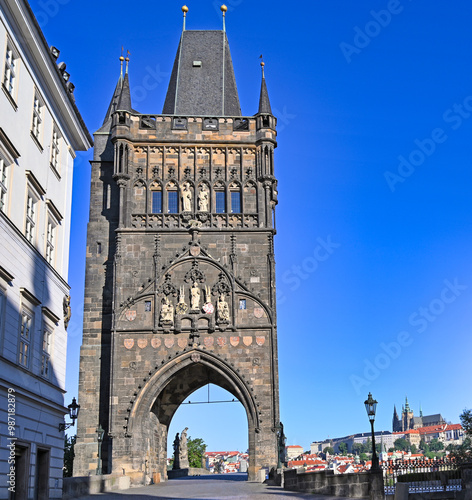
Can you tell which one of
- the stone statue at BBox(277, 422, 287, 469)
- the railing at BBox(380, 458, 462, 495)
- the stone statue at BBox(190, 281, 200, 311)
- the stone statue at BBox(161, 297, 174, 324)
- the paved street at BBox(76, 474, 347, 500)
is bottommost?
the paved street at BBox(76, 474, 347, 500)

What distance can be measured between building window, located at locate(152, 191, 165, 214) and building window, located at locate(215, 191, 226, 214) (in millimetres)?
2690

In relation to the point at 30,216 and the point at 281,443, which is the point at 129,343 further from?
the point at 30,216

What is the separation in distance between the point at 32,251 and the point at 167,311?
17092 millimetres

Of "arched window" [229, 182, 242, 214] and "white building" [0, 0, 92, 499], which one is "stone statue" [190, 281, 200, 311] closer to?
"arched window" [229, 182, 242, 214]

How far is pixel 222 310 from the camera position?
34281 millimetres

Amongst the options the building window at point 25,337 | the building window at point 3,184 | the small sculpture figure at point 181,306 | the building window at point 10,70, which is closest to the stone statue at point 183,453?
the small sculpture figure at point 181,306

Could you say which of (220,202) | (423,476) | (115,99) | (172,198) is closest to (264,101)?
(220,202)

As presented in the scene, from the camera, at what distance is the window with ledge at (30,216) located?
1752 centimetres

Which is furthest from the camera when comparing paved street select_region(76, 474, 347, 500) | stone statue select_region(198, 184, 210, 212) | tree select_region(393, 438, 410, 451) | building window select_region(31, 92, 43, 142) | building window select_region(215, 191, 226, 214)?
tree select_region(393, 438, 410, 451)

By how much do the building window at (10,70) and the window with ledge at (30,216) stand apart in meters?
2.53

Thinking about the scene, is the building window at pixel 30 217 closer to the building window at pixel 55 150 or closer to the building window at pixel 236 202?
the building window at pixel 55 150

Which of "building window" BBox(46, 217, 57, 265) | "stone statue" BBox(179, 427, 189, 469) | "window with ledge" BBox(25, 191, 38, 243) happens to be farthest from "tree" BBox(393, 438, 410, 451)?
"window with ledge" BBox(25, 191, 38, 243)

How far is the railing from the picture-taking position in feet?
58.6

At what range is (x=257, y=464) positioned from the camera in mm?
32625
